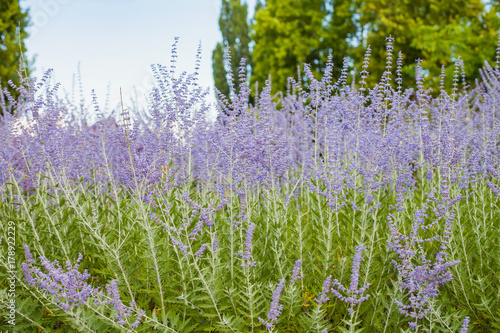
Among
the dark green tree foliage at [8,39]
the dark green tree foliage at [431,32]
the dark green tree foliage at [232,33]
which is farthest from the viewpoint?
the dark green tree foliage at [232,33]

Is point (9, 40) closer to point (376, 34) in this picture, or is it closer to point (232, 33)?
point (376, 34)

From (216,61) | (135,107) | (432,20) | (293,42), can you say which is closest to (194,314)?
(135,107)

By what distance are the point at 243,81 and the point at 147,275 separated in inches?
74.2

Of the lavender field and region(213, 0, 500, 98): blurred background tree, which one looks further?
region(213, 0, 500, 98): blurred background tree

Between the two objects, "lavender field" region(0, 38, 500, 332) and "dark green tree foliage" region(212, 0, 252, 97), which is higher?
"dark green tree foliage" region(212, 0, 252, 97)

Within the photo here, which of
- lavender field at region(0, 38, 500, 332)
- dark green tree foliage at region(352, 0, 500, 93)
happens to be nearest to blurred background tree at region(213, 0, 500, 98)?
dark green tree foliage at region(352, 0, 500, 93)

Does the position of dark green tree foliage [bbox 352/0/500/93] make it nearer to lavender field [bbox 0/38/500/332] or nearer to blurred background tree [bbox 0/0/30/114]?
lavender field [bbox 0/38/500/332]

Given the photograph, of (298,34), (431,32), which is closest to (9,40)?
(298,34)

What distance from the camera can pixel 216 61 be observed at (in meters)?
32.7

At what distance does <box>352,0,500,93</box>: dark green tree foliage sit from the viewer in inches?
614

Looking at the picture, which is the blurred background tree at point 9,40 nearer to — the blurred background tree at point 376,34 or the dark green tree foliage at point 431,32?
the blurred background tree at point 376,34

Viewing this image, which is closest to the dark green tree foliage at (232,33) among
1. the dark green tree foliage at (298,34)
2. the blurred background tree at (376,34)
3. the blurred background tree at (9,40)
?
the blurred background tree at (376,34)

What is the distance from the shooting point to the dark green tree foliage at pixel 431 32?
15594mm

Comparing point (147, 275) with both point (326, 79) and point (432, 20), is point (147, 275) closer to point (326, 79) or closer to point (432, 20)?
point (326, 79)
